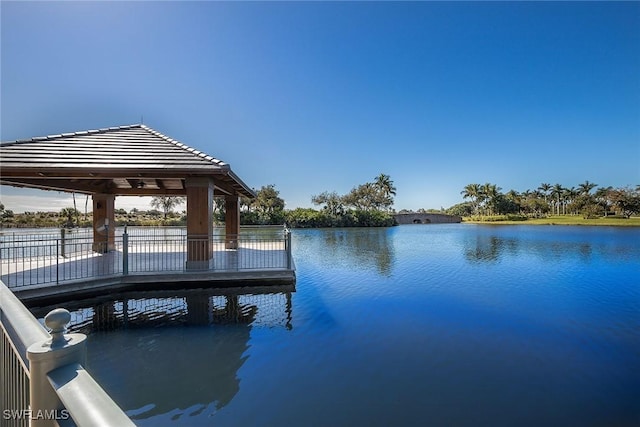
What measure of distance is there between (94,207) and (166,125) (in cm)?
962

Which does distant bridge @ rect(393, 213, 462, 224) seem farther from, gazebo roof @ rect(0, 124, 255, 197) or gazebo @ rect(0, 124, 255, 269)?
gazebo roof @ rect(0, 124, 255, 197)

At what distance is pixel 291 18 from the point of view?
45.1 ft

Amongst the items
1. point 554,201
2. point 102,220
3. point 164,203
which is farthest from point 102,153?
point 554,201

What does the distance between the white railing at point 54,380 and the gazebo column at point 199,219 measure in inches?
321

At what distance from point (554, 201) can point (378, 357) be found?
89545 millimetres

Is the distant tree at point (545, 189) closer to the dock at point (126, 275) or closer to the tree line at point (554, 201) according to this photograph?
the tree line at point (554, 201)

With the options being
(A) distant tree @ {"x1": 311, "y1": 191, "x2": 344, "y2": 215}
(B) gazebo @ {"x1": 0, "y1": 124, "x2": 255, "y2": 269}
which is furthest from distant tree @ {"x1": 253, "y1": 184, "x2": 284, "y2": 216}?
(B) gazebo @ {"x1": 0, "y1": 124, "x2": 255, "y2": 269}

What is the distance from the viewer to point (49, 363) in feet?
3.73

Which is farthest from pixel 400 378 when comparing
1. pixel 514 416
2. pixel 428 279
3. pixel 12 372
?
pixel 428 279

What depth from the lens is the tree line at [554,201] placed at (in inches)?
2159

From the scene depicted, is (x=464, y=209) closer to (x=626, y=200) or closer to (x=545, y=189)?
(x=545, y=189)

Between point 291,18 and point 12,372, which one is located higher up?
point 291,18

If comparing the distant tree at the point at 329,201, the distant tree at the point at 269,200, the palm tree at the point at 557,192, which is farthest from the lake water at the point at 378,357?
the palm tree at the point at 557,192

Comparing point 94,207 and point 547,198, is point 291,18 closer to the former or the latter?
point 94,207
